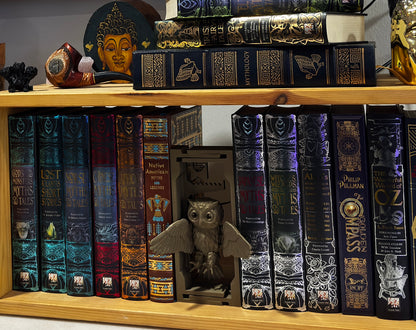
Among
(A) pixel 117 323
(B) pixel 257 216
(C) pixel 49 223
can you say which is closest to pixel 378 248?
(B) pixel 257 216

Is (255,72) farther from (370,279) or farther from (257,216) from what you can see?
(370,279)

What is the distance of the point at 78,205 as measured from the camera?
1.14 metres

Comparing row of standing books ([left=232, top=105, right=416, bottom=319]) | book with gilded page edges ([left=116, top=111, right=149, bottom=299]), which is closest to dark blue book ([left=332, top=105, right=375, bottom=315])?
row of standing books ([left=232, top=105, right=416, bottom=319])

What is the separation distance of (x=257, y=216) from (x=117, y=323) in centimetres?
31

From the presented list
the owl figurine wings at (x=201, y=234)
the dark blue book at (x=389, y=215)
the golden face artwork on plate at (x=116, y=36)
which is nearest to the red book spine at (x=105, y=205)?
the owl figurine wings at (x=201, y=234)

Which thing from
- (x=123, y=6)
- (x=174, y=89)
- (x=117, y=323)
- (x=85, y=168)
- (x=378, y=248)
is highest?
(x=123, y=6)

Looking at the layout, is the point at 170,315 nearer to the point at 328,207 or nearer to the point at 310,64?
the point at 328,207

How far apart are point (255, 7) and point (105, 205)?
0.43 meters

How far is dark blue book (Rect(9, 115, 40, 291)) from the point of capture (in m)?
1.15

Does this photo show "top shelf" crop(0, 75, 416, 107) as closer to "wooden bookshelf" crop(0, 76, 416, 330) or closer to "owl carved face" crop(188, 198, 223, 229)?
"wooden bookshelf" crop(0, 76, 416, 330)

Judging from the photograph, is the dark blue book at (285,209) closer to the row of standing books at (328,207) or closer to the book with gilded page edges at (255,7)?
the row of standing books at (328,207)

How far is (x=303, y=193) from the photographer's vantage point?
40.5 inches

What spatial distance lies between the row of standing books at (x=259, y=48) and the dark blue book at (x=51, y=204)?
0.20m

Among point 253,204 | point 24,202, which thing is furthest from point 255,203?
Answer: point 24,202
